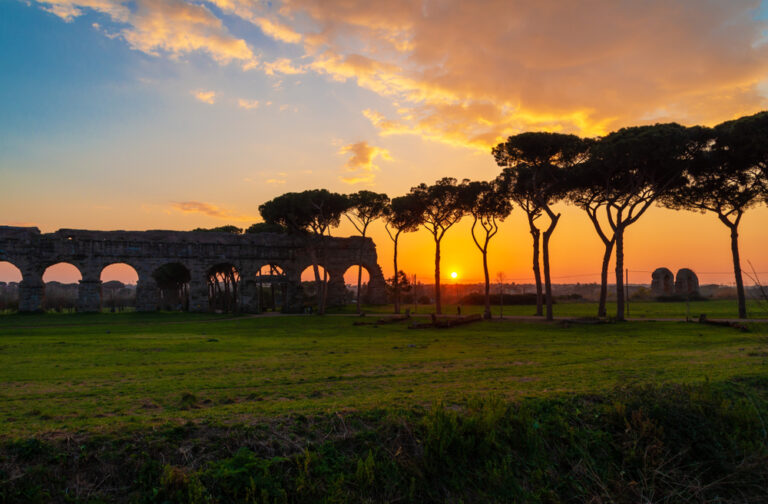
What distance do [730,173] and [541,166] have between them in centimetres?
895

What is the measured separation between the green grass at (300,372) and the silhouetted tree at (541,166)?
10.5 metres

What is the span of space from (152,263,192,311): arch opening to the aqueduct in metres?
0.14

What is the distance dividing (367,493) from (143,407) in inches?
136

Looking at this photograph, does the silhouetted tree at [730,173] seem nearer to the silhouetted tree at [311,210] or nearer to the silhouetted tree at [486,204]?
the silhouetted tree at [486,204]

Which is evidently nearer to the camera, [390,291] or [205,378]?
[205,378]

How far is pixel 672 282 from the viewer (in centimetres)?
4872

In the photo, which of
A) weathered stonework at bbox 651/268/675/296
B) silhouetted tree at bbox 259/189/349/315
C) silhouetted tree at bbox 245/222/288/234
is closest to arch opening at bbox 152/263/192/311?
silhouetted tree at bbox 245/222/288/234

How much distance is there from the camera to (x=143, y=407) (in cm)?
666

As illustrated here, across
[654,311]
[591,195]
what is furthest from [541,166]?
[654,311]

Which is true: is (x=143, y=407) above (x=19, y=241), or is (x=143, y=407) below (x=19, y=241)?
below

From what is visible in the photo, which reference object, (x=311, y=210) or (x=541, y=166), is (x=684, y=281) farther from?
(x=311, y=210)

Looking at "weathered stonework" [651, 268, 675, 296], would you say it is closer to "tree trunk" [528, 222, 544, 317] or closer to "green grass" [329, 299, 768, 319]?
"green grass" [329, 299, 768, 319]

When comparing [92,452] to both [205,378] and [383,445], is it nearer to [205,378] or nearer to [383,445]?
[383,445]

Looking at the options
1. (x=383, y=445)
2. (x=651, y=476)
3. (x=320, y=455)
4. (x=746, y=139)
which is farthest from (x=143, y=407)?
(x=746, y=139)
